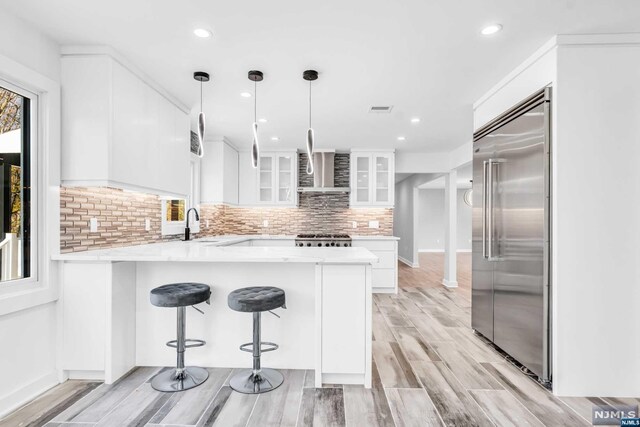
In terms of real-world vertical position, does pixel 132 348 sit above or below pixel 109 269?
below

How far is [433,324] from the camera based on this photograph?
3.89 metres

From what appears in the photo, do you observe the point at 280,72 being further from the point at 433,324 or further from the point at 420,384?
the point at 433,324

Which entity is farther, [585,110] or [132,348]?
[132,348]

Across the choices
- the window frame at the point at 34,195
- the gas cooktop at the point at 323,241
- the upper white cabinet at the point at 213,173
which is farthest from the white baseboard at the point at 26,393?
the gas cooktop at the point at 323,241

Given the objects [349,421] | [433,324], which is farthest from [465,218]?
[349,421]

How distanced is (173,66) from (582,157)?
318 centimetres

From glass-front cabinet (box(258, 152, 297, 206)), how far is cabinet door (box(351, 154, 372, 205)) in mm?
1039

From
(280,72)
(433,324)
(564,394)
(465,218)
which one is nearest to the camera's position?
(564,394)

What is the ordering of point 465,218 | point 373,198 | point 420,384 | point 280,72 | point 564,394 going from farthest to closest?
point 465,218
point 373,198
point 280,72
point 420,384
point 564,394

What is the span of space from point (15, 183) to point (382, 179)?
190 inches

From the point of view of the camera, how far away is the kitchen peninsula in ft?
7.91

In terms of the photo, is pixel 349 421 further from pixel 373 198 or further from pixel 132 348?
pixel 373 198

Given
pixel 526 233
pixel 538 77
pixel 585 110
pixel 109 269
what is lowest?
pixel 109 269

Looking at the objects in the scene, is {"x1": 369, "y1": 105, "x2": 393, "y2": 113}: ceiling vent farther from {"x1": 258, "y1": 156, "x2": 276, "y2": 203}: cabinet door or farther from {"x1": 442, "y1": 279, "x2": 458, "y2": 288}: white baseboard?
{"x1": 442, "y1": 279, "x2": 458, "y2": 288}: white baseboard
